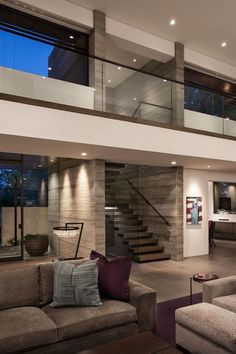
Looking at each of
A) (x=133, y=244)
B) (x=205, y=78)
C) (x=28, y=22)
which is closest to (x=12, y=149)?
(x=28, y=22)

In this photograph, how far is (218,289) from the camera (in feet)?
11.3

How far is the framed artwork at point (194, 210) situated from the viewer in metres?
8.25

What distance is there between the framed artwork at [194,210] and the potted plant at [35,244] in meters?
4.15

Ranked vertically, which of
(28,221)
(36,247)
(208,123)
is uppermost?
(208,123)

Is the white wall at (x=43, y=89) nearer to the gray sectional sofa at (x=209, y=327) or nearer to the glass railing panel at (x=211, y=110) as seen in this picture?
the glass railing panel at (x=211, y=110)

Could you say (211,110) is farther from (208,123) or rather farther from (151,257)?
(151,257)

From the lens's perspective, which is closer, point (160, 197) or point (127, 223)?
point (160, 197)

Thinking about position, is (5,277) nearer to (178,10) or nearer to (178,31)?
(178,10)

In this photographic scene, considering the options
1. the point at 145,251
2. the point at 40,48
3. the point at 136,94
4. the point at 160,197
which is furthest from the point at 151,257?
the point at 40,48

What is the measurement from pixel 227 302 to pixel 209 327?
0.67 metres

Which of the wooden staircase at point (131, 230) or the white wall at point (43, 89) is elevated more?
the white wall at point (43, 89)

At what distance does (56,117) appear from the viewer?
4605 millimetres

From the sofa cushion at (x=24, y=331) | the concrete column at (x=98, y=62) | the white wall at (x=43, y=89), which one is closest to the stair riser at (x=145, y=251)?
the concrete column at (x=98, y=62)

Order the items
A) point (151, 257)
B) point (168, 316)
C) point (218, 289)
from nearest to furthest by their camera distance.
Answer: point (218, 289)
point (168, 316)
point (151, 257)
